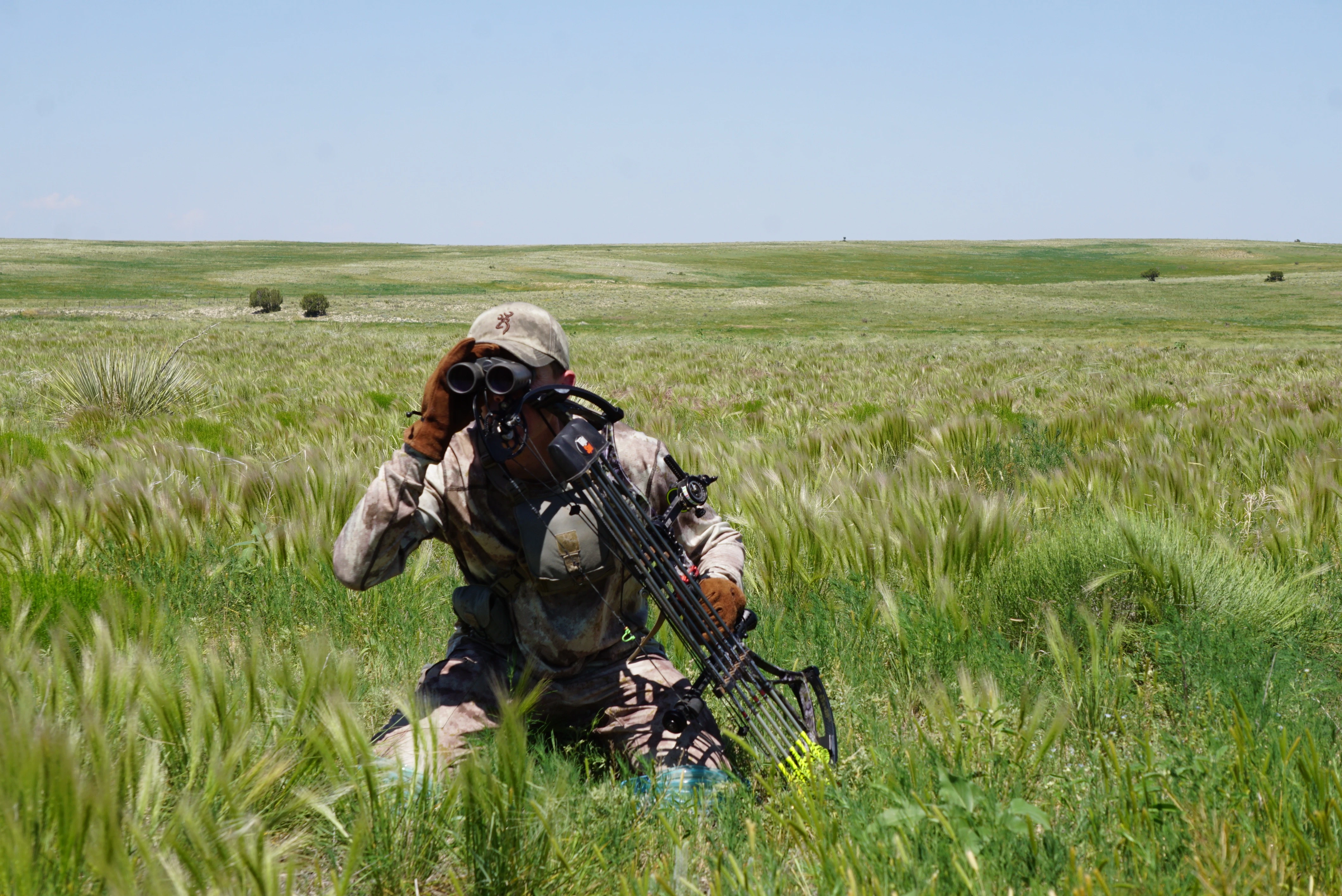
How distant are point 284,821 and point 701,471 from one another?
3824 mm

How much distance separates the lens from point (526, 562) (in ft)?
9.09

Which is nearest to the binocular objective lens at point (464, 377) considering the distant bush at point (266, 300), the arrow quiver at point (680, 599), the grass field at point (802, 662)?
the arrow quiver at point (680, 599)

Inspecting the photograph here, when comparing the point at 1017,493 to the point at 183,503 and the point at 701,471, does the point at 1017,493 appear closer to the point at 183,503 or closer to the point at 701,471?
the point at 701,471

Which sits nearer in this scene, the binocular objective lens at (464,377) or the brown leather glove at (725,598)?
the binocular objective lens at (464,377)

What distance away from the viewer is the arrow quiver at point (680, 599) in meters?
2.37

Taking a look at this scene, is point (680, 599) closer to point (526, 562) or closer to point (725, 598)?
point (725, 598)

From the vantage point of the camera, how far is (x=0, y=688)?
164 cm

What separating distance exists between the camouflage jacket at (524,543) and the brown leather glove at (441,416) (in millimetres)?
59

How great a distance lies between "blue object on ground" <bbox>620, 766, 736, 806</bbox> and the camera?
7.23 feet

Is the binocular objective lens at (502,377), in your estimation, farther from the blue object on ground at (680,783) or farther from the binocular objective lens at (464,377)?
the blue object on ground at (680,783)

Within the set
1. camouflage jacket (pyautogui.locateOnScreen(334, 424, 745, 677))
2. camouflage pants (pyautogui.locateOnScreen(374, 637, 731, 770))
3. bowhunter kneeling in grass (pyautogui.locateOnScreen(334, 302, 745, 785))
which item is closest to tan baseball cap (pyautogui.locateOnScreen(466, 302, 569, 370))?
bowhunter kneeling in grass (pyautogui.locateOnScreen(334, 302, 745, 785))

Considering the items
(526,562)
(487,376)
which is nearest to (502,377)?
(487,376)

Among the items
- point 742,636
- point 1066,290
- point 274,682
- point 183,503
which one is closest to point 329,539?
point 183,503

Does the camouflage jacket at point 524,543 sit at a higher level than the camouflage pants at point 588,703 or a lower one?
higher
